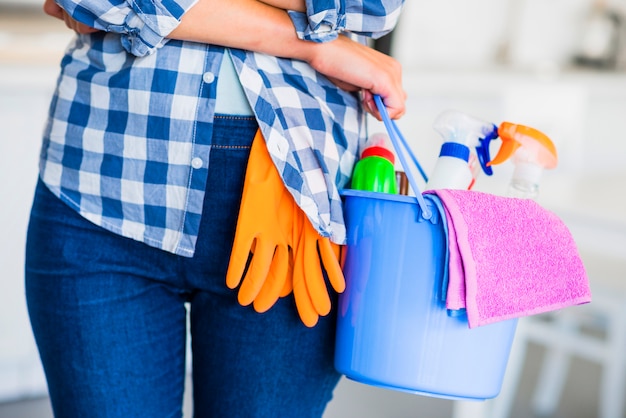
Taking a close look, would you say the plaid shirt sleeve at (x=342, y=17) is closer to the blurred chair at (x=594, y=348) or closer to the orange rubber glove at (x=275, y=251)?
the orange rubber glove at (x=275, y=251)

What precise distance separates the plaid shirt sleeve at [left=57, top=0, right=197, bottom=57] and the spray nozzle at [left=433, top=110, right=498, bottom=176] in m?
0.36

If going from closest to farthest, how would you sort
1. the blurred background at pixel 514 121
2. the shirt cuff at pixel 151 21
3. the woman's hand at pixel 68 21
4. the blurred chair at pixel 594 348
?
the shirt cuff at pixel 151 21 < the woman's hand at pixel 68 21 < the blurred background at pixel 514 121 < the blurred chair at pixel 594 348

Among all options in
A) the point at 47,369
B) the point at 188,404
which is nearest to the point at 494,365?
the point at 47,369

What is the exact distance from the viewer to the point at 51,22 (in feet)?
7.72

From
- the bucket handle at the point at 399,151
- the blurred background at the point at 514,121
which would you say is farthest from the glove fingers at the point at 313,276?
the blurred background at the point at 514,121

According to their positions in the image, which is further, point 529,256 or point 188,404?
point 188,404

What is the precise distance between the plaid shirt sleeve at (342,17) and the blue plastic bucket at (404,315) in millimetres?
184

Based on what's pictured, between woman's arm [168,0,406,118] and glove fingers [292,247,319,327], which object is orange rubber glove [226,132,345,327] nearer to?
glove fingers [292,247,319,327]

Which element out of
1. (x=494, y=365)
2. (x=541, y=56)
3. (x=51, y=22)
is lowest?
(x=494, y=365)

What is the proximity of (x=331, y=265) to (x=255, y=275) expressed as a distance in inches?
3.4

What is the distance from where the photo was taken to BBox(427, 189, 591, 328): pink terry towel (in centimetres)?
80

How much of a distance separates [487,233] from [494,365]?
0.17 metres

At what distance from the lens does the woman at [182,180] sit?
83 centimetres

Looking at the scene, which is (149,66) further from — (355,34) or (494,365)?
(494,365)
